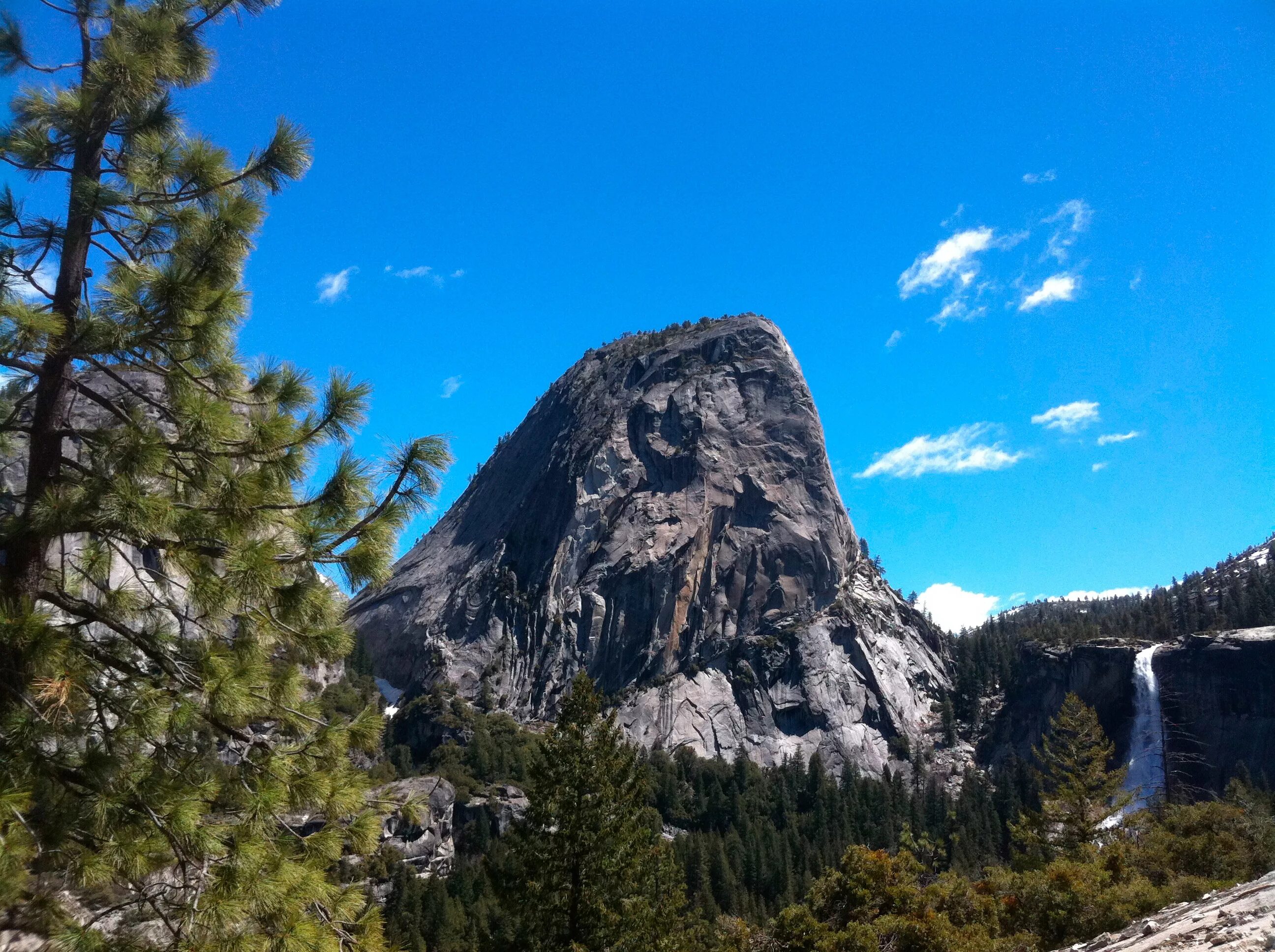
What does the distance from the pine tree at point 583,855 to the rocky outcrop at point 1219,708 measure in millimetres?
76766

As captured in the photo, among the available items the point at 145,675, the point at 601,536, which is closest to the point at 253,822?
the point at 145,675

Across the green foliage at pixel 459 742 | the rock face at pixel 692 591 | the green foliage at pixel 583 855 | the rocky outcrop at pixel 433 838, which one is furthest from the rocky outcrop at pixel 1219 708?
the green foliage at pixel 583 855

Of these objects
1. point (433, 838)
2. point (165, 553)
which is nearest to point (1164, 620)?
point (433, 838)

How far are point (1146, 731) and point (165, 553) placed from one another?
338 feet

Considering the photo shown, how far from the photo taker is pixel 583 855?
1816cm

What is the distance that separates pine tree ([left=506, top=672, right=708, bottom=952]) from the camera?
18.0 meters

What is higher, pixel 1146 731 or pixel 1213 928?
pixel 1213 928

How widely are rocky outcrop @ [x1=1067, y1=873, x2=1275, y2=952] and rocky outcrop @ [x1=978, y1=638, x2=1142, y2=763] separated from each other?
277ft

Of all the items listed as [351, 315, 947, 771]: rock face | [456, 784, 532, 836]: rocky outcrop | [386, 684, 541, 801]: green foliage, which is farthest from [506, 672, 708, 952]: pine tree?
[351, 315, 947, 771]: rock face

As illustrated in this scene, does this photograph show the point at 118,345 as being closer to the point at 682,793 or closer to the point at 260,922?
the point at 260,922

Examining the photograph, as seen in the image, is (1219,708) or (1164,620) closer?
(1219,708)

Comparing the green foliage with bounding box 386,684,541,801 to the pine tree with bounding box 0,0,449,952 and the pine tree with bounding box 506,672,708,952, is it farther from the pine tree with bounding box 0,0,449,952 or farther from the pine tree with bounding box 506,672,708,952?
the pine tree with bounding box 0,0,449,952

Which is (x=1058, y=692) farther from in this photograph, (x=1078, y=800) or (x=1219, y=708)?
(x=1078, y=800)

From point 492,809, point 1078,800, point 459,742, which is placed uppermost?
point 459,742
